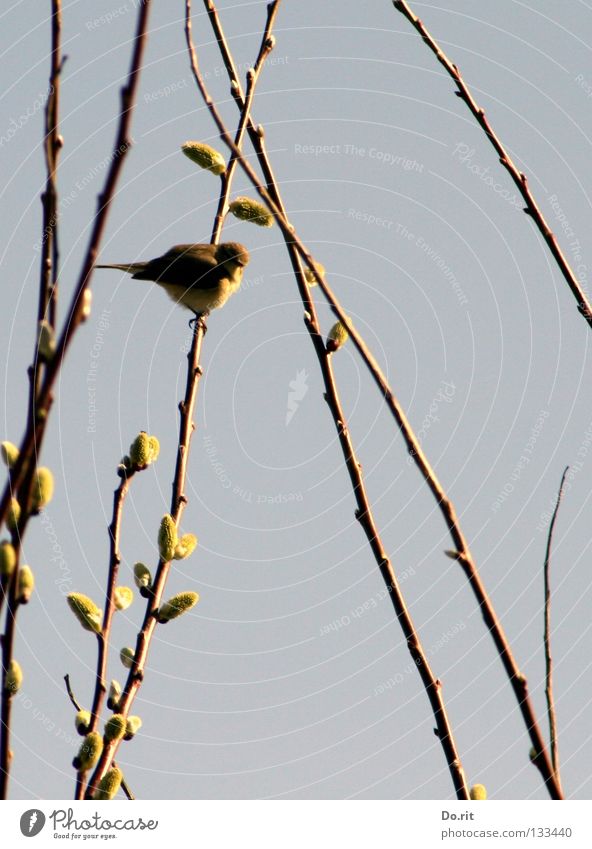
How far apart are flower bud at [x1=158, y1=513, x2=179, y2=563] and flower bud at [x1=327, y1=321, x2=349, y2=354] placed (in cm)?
71

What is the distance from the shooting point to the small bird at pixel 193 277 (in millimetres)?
7223

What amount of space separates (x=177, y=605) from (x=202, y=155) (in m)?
1.60

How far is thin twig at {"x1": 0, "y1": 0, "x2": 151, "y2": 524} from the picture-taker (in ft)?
3.75

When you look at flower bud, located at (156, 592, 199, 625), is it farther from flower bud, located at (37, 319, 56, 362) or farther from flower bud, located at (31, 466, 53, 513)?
flower bud, located at (37, 319, 56, 362)

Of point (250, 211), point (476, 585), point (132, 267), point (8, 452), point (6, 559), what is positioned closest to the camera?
point (6, 559)

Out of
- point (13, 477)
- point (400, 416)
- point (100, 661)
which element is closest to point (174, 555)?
point (100, 661)

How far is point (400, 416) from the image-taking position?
2100 mm

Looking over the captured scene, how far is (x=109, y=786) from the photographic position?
87.9 inches

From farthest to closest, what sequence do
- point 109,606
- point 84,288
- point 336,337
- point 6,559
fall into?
1. point 336,337
2. point 109,606
3. point 6,559
4. point 84,288

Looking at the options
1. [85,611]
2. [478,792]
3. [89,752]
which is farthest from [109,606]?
[478,792]

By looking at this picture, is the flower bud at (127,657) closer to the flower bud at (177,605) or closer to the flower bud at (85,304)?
the flower bud at (177,605)

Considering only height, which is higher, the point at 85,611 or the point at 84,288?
the point at 85,611

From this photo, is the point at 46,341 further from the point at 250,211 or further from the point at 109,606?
the point at 250,211

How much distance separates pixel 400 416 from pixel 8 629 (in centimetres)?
96
